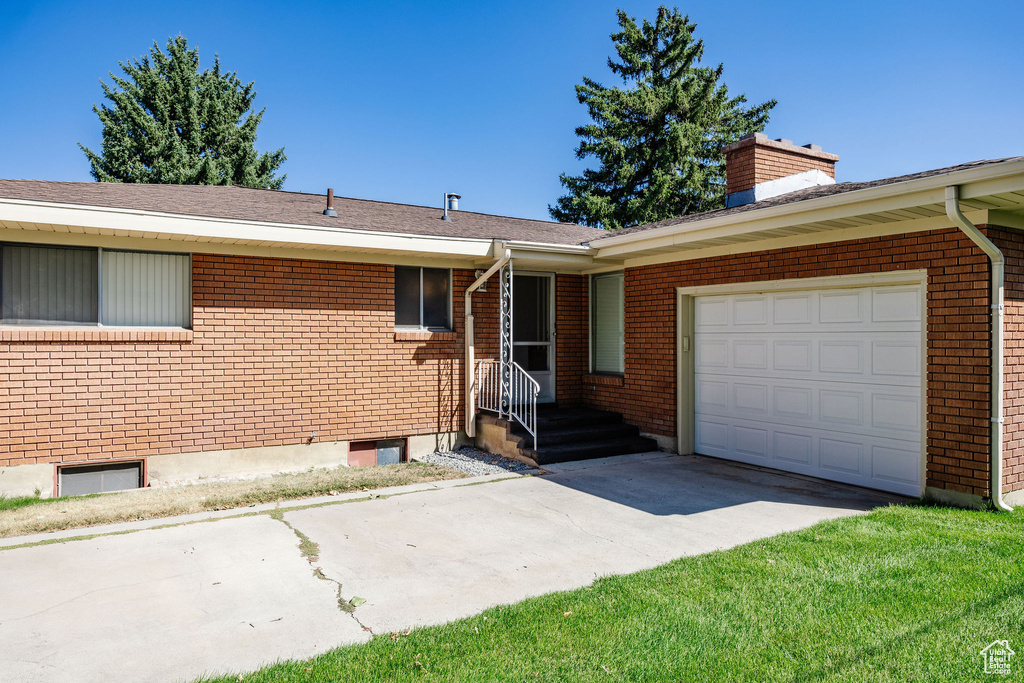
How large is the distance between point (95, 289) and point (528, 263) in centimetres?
553

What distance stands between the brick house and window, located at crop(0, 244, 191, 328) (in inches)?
0.9

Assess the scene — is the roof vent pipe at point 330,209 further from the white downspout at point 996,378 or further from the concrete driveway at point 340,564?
the white downspout at point 996,378

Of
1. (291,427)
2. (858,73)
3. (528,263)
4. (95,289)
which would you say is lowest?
(291,427)

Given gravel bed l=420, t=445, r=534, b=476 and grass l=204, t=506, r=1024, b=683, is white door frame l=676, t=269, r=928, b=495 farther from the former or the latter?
gravel bed l=420, t=445, r=534, b=476

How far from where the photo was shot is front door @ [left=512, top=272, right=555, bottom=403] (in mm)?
9984

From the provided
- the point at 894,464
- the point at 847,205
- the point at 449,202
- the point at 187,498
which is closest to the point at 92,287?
the point at 187,498

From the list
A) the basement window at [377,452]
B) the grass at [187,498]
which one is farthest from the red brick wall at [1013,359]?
the basement window at [377,452]

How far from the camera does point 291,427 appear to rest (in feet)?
26.2

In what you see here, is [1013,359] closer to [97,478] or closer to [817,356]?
[817,356]

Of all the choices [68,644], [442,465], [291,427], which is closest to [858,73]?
[442,465]

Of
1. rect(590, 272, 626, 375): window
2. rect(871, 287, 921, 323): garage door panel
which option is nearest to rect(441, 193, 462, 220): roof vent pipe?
rect(590, 272, 626, 375): window

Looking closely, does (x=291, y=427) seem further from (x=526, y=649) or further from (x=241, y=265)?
(x=526, y=649)

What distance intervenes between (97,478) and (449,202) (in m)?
7.20

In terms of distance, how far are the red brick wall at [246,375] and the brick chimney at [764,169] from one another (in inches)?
181
